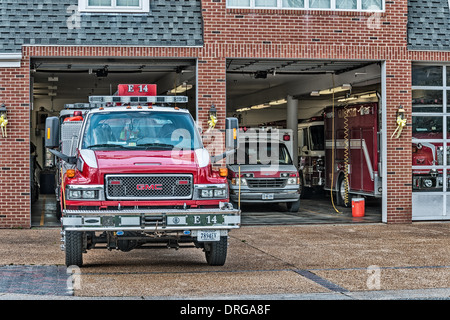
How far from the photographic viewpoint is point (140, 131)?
1135 cm

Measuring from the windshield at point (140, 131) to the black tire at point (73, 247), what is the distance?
4.43ft

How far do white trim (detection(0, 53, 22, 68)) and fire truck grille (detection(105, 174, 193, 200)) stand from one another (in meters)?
7.04

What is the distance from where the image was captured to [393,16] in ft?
58.4

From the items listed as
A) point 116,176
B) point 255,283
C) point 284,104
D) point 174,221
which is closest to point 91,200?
point 116,176

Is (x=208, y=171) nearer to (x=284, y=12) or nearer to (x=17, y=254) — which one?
(x=17, y=254)

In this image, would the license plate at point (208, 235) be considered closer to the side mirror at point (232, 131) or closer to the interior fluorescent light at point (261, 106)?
the side mirror at point (232, 131)

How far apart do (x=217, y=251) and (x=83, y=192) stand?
81.9 inches

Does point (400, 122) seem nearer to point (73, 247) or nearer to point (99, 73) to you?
point (99, 73)

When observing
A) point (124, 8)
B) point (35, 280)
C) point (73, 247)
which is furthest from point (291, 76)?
point (35, 280)

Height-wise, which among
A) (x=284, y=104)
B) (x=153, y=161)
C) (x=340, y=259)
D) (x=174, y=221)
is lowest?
(x=340, y=259)

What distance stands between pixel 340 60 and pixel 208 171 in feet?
26.5

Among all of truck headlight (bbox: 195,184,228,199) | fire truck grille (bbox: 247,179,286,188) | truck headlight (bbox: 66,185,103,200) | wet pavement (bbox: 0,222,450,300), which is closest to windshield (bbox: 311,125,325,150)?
fire truck grille (bbox: 247,179,286,188)

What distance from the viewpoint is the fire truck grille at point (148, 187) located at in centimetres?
1031

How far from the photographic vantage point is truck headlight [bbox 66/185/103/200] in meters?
10.1
